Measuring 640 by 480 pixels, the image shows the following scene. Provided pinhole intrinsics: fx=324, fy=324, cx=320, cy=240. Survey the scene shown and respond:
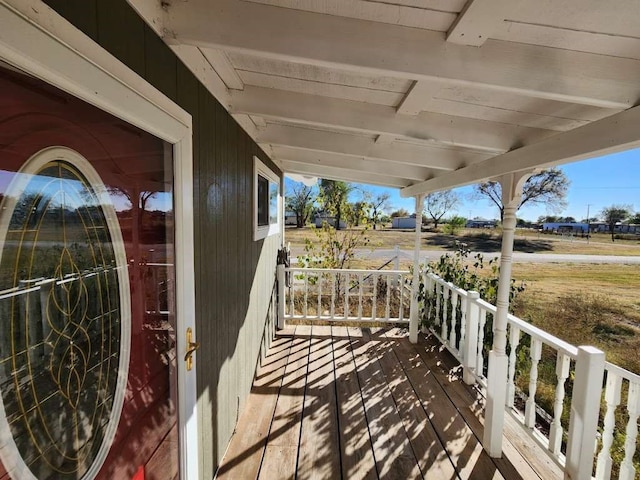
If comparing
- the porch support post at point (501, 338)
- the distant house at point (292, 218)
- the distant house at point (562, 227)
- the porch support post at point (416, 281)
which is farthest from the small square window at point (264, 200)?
the distant house at point (562, 227)

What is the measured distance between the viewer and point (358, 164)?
3.52m

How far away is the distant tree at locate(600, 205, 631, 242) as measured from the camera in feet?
29.6

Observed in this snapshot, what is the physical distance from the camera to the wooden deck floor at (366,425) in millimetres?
2148

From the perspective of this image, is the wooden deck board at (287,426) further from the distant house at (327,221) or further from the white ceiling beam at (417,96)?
the distant house at (327,221)

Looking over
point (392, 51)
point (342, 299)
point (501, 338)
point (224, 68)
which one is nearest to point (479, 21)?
point (392, 51)

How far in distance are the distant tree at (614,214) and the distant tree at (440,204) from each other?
14.6 ft

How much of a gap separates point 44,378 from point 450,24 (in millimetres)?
1587

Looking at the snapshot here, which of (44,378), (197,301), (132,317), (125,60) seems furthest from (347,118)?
(44,378)

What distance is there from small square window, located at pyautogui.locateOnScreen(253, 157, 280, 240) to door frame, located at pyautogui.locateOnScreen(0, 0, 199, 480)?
1458 mm

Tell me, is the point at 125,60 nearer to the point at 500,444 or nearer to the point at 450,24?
the point at 450,24

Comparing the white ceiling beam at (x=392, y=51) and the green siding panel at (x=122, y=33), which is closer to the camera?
the green siding panel at (x=122, y=33)

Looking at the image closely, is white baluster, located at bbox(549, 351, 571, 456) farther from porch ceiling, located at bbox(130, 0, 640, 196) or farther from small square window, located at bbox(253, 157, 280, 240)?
small square window, located at bbox(253, 157, 280, 240)

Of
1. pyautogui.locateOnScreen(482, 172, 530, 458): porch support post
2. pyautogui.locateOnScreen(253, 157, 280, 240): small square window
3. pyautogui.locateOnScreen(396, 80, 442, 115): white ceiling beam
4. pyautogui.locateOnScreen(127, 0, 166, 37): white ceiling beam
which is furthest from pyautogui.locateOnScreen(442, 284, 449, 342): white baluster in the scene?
pyautogui.locateOnScreen(127, 0, 166, 37): white ceiling beam

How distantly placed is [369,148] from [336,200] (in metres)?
4.34
